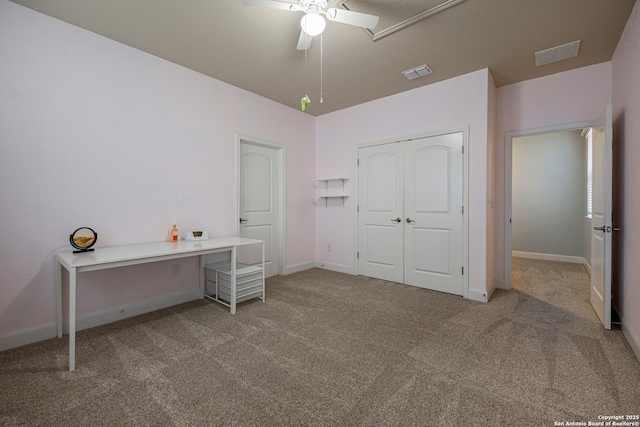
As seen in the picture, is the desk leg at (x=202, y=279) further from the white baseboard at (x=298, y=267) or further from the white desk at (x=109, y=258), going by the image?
the white baseboard at (x=298, y=267)

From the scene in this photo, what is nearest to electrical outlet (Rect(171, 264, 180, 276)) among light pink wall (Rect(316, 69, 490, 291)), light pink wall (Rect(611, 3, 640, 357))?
light pink wall (Rect(316, 69, 490, 291))

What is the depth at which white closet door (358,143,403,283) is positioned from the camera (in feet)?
13.5

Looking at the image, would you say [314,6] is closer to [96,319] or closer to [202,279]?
[202,279]

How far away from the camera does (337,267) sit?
189 inches

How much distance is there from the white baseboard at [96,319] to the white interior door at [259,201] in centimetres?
102

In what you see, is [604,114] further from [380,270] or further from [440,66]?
[380,270]

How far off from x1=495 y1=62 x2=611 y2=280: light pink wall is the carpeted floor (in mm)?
1717

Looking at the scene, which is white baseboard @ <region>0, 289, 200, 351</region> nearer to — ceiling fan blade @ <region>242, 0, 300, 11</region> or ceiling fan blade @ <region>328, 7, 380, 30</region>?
ceiling fan blade @ <region>242, 0, 300, 11</region>

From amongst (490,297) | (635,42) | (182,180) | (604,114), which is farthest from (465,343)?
(182,180)

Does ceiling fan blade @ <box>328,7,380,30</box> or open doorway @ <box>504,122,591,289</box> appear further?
open doorway @ <box>504,122,591,289</box>

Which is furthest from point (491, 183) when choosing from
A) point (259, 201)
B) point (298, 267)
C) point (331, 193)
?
point (259, 201)

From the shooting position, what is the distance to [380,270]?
14.1 ft

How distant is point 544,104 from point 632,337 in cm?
278

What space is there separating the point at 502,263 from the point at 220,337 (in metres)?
3.74
